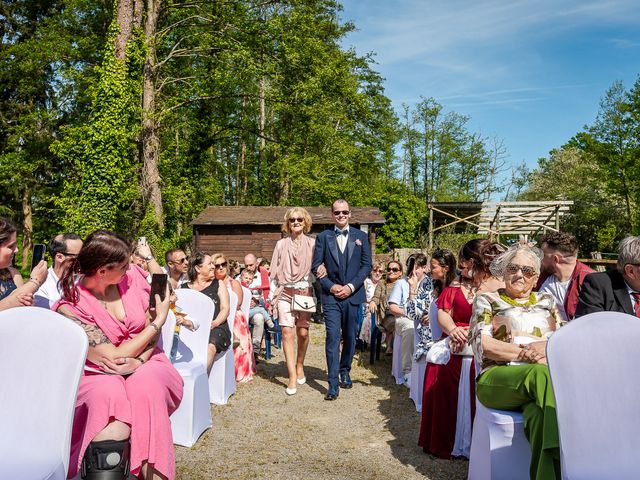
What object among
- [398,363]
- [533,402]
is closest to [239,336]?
[398,363]

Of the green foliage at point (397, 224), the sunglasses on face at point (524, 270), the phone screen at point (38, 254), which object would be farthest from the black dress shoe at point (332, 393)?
the green foliage at point (397, 224)

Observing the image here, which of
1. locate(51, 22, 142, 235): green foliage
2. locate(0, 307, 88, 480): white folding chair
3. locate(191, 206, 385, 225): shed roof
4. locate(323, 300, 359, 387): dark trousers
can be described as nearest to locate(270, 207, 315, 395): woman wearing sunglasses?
locate(323, 300, 359, 387): dark trousers

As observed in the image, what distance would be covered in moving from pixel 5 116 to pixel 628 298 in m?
31.5

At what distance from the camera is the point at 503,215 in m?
24.2

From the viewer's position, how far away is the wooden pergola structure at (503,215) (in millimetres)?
22484

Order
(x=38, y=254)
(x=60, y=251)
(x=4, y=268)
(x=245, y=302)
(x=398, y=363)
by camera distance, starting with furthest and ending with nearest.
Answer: (x=245, y=302), (x=398, y=363), (x=60, y=251), (x=38, y=254), (x=4, y=268)

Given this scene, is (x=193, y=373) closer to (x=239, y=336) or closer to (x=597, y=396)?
(x=239, y=336)

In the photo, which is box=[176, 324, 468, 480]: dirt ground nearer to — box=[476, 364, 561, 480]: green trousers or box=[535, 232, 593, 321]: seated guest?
box=[476, 364, 561, 480]: green trousers

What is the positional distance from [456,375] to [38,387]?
122 inches

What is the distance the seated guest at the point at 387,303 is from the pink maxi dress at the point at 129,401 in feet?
17.2

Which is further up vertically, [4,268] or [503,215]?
[503,215]

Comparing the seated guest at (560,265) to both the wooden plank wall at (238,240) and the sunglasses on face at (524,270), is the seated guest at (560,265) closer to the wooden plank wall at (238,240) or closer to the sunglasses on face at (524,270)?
the sunglasses on face at (524,270)

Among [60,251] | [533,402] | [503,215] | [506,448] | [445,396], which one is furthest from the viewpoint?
[503,215]

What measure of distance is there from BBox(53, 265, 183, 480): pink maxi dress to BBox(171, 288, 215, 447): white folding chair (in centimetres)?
148
